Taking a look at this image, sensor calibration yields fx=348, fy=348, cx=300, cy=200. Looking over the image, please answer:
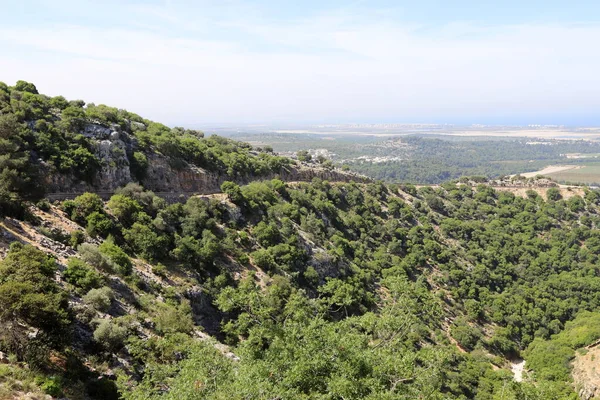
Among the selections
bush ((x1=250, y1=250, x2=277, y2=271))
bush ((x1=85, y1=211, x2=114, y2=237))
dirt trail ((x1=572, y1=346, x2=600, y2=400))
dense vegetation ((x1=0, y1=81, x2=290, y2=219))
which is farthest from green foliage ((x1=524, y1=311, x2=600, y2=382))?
dense vegetation ((x1=0, y1=81, x2=290, y2=219))

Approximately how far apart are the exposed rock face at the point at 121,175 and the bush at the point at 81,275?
13.8 meters

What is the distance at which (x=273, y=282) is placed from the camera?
35.9 metres

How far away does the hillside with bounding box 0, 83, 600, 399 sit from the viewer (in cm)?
1548

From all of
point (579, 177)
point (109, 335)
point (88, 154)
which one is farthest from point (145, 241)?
point (579, 177)

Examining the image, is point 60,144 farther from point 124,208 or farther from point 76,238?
point 76,238

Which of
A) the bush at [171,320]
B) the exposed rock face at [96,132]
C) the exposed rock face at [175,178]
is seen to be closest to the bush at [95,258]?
the bush at [171,320]

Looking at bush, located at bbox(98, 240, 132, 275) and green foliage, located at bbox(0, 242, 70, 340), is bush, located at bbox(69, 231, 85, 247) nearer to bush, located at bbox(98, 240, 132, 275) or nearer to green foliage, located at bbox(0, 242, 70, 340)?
bush, located at bbox(98, 240, 132, 275)

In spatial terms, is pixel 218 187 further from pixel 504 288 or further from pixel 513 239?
pixel 513 239

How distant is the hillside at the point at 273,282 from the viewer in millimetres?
15484

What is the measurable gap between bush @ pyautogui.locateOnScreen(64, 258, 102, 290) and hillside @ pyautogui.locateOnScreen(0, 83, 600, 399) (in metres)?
0.14

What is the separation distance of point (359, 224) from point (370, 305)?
66.5ft

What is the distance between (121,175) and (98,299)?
22.9 m

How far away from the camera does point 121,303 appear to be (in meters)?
23.0

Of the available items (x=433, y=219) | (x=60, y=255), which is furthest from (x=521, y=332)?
(x=60, y=255)
